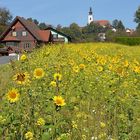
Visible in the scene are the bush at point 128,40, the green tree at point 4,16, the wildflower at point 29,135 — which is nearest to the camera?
the wildflower at point 29,135

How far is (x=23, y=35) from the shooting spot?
65188mm

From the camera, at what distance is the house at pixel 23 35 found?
63000mm

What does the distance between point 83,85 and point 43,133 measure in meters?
2.53

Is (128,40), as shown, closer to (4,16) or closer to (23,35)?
(23,35)

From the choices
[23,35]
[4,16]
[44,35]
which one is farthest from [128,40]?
[4,16]

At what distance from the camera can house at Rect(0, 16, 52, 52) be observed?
207 ft

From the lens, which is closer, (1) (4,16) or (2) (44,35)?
(2) (44,35)

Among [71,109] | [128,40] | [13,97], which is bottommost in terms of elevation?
[128,40]

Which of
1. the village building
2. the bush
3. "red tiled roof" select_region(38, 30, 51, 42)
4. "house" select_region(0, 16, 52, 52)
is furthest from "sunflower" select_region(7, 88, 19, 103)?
"red tiled roof" select_region(38, 30, 51, 42)

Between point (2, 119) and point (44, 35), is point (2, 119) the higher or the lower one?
A: the higher one

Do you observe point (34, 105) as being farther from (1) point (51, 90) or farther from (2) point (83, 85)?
(2) point (83, 85)

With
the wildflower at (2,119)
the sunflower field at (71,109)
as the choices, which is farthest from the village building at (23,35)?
the wildflower at (2,119)

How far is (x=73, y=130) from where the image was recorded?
3705 mm

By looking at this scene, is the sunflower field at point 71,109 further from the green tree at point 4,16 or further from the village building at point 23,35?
the green tree at point 4,16
